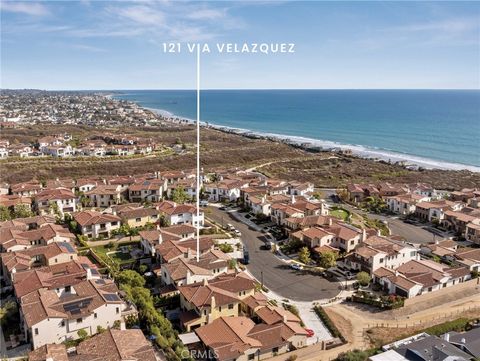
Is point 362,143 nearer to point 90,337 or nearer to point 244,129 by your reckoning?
point 244,129

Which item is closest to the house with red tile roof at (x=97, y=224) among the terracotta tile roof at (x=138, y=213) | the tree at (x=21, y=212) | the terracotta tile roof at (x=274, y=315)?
the terracotta tile roof at (x=138, y=213)

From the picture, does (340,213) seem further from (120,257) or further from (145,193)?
(120,257)

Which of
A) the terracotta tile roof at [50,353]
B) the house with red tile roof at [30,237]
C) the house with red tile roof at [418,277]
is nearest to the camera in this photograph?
the terracotta tile roof at [50,353]

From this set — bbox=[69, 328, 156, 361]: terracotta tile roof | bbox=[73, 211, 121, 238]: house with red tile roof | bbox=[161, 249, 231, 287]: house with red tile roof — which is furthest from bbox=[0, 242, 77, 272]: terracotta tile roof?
bbox=[69, 328, 156, 361]: terracotta tile roof

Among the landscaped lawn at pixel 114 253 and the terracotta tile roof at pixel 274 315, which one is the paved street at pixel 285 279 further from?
the landscaped lawn at pixel 114 253

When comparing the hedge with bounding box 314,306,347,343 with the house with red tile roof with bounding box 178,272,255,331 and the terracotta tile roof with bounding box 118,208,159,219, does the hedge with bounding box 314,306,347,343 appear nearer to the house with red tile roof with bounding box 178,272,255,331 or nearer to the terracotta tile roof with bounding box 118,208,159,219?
the house with red tile roof with bounding box 178,272,255,331
